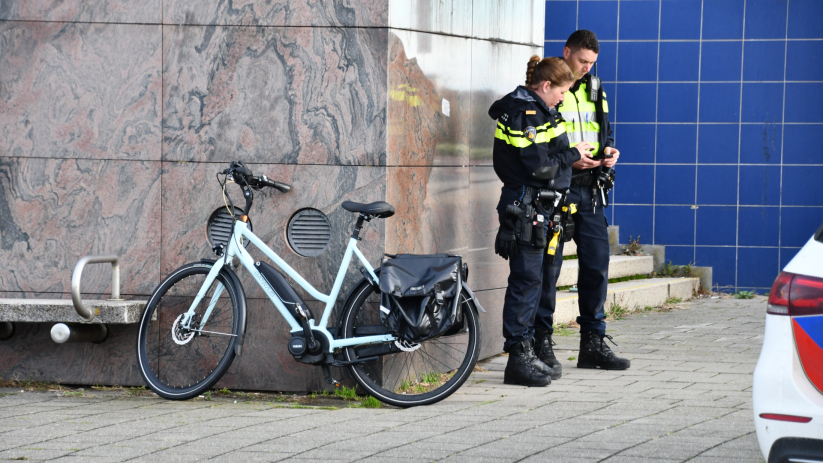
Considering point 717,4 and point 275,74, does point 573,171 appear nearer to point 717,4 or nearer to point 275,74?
point 275,74

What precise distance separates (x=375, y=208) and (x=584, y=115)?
1817 mm

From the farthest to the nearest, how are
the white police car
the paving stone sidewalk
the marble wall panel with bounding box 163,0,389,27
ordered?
the marble wall panel with bounding box 163,0,389,27
the paving stone sidewalk
the white police car

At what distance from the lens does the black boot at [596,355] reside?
21.9ft

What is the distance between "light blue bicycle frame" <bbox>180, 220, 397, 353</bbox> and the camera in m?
5.54

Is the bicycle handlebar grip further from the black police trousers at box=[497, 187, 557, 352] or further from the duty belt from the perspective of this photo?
the duty belt

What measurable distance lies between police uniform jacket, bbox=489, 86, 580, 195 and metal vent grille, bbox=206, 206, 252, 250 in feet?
5.33

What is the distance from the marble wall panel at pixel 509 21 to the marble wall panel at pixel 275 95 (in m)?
1.21

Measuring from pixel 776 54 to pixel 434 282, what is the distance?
23.4 ft

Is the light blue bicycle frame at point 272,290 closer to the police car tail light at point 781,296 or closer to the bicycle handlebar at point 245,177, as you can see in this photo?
the bicycle handlebar at point 245,177

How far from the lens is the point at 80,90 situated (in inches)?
239

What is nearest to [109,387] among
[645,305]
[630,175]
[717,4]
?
[645,305]

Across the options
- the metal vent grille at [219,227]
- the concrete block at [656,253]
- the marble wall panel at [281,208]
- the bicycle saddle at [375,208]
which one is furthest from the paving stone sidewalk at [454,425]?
Result: the concrete block at [656,253]

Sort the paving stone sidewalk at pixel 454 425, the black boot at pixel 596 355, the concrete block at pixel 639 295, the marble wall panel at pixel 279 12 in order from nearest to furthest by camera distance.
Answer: the paving stone sidewalk at pixel 454 425 < the marble wall panel at pixel 279 12 < the black boot at pixel 596 355 < the concrete block at pixel 639 295

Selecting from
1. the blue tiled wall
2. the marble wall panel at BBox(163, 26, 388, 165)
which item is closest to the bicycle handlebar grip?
the marble wall panel at BBox(163, 26, 388, 165)
